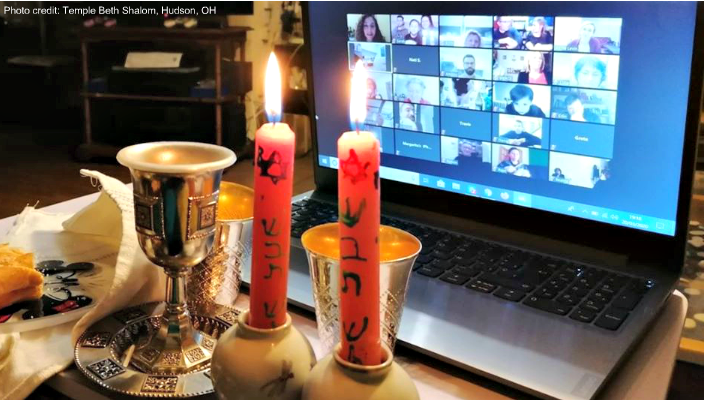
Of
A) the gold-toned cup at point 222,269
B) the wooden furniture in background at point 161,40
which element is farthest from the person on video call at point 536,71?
the wooden furniture in background at point 161,40

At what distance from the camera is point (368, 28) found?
81 cm

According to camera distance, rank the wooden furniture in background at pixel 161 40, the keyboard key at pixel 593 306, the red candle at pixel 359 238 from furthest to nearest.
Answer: the wooden furniture in background at pixel 161 40
the keyboard key at pixel 593 306
the red candle at pixel 359 238

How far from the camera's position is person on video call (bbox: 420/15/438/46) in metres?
0.76

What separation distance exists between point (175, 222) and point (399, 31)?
0.45 meters

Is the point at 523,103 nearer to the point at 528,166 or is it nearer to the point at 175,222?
the point at 528,166

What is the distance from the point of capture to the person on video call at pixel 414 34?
0.78m

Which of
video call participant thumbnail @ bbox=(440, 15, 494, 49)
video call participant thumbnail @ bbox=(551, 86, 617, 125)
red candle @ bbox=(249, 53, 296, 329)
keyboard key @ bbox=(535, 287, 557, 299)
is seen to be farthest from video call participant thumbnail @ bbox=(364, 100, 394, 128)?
red candle @ bbox=(249, 53, 296, 329)

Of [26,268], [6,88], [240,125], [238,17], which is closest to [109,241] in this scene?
[26,268]

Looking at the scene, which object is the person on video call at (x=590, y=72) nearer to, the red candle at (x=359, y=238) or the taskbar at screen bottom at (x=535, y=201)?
the taskbar at screen bottom at (x=535, y=201)

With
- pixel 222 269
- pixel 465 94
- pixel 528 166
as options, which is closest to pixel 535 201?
pixel 528 166

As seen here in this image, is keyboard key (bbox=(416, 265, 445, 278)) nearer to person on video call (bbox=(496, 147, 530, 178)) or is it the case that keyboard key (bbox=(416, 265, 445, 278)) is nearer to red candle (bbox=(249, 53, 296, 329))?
person on video call (bbox=(496, 147, 530, 178))

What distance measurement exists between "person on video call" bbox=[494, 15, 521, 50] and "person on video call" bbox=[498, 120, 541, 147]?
0.26ft

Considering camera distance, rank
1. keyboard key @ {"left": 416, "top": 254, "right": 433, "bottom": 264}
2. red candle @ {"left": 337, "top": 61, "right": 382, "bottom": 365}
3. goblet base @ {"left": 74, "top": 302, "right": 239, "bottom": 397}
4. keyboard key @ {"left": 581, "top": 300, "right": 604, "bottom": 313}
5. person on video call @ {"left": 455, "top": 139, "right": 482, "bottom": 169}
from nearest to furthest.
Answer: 1. red candle @ {"left": 337, "top": 61, "right": 382, "bottom": 365}
2. goblet base @ {"left": 74, "top": 302, "right": 239, "bottom": 397}
3. keyboard key @ {"left": 581, "top": 300, "right": 604, "bottom": 313}
4. keyboard key @ {"left": 416, "top": 254, "right": 433, "bottom": 264}
5. person on video call @ {"left": 455, "top": 139, "right": 482, "bottom": 169}

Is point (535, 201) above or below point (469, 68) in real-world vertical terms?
below
